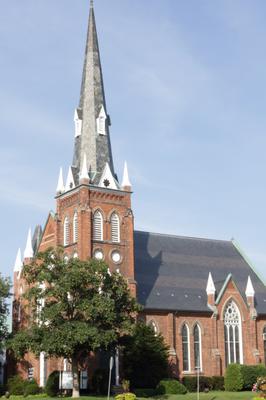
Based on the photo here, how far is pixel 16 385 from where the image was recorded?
61562mm

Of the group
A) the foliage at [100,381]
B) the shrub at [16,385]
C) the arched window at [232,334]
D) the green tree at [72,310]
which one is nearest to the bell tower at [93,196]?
the foliage at [100,381]

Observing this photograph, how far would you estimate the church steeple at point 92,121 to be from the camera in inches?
2502

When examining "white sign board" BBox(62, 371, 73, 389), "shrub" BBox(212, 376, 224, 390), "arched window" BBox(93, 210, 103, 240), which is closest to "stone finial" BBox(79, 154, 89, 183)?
"arched window" BBox(93, 210, 103, 240)

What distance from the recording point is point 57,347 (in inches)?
1764

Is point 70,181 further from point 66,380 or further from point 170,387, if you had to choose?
point 170,387

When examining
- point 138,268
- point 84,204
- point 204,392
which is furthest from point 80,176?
point 204,392

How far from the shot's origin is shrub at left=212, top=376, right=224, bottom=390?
200ft

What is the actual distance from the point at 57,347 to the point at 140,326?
12.4 meters

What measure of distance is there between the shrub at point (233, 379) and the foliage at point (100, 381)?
12.4m

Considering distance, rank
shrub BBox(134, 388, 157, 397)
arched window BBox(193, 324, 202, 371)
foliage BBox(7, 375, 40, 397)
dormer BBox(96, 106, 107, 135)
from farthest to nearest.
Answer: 1. dormer BBox(96, 106, 107, 135)
2. arched window BBox(193, 324, 202, 371)
3. foliage BBox(7, 375, 40, 397)
4. shrub BBox(134, 388, 157, 397)

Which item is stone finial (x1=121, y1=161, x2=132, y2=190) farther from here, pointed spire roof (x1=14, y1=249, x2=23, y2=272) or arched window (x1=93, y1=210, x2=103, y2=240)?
pointed spire roof (x1=14, y1=249, x2=23, y2=272)

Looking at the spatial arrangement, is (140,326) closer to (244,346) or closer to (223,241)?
(244,346)

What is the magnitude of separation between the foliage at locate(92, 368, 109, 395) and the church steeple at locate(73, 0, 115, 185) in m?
17.0

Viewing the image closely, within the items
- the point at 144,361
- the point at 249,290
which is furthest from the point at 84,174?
the point at 249,290
